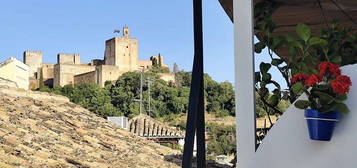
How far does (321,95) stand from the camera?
5.13 feet

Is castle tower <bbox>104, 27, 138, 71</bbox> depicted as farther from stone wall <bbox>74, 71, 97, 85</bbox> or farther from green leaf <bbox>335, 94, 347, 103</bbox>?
green leaf <bbox>335, 94, 347, 103</bbox>

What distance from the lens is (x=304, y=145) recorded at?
171 cm

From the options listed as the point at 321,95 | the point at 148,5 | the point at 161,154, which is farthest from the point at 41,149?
the point at 148,5

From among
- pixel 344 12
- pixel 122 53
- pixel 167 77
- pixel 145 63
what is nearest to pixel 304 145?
pixel 344 12

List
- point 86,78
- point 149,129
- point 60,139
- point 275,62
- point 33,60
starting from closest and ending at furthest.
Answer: point 275,62 < point 60,139 < point 149,129 < point 86,78 < point 33,60

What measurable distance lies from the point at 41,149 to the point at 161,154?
1432mm

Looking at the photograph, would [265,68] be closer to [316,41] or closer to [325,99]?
[316,41]

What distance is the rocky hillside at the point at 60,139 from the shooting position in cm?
310

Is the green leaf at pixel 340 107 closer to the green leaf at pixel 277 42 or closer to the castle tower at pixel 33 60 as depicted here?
the green leaf at pixel 277 42

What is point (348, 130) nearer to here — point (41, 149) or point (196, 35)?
point (196, 35)

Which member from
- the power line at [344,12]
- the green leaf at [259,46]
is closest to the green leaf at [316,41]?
the green leaf at [259,46]

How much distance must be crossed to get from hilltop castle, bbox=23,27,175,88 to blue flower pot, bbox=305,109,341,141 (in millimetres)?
41678

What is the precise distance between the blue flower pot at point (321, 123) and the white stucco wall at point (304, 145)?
0.10ft

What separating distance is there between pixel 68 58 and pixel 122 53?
6.94 m
